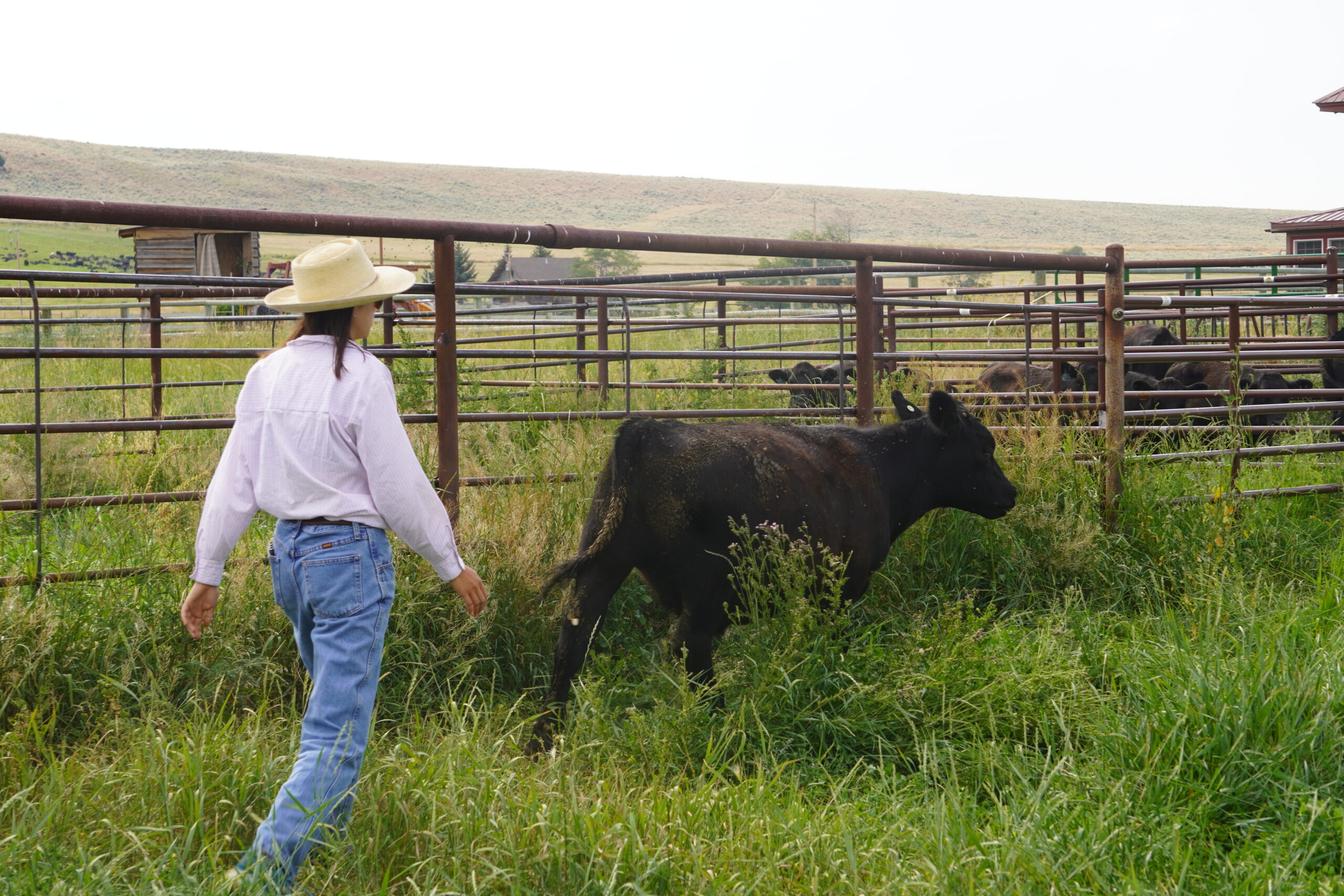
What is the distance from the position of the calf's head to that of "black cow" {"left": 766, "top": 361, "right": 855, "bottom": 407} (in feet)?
12.7

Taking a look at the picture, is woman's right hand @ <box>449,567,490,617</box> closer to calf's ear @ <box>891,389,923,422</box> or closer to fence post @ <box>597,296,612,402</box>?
calf's ear @ <box>891,389,923,422</box>

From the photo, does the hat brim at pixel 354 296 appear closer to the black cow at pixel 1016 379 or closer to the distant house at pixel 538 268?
the black cow at pixel 1016 379

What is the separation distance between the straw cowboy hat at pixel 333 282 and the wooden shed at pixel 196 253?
29.2 m

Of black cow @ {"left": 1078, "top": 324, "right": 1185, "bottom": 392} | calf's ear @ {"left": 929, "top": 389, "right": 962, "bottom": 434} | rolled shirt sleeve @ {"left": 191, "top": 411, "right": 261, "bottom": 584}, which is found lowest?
rolled shirt sleeve @ {"left": 191, "top": 411, "right": 261, "bottom": 584}

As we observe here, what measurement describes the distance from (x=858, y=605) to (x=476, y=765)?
2.51 metres

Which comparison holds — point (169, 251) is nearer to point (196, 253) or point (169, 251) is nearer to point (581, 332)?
point (196, 253)

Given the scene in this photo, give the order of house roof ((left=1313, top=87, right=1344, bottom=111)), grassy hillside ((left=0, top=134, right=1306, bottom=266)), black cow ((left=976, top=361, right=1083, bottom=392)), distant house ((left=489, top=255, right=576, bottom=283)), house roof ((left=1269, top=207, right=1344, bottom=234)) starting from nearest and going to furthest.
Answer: black cow ((left=976, top=361, right=1083, bottom=392)), house roof ((left=1313, top=87, right=1344, bottom=111)), house roof ((left=1269, top=207, right=1344, bottom=234)), distant house ((left=489, top=255, right=576, bottom=283)), grassy hillside ((left=0, top=134, right=1306, bottom=266))

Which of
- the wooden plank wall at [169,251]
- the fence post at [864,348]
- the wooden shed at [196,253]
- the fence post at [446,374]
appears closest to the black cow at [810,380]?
the fence post at [864,348]

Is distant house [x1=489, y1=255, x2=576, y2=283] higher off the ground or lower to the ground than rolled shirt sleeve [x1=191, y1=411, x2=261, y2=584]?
higher

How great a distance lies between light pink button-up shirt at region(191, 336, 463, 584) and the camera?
2.72 meters

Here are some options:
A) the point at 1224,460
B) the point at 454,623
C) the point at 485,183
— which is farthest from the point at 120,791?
the point at 485,183

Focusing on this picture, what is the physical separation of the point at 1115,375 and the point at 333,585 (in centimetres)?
493

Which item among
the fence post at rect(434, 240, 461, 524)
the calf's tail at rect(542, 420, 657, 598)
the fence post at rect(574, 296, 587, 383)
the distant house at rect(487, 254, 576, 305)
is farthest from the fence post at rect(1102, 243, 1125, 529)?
the distant house at rect(487, 254, 576, 305)

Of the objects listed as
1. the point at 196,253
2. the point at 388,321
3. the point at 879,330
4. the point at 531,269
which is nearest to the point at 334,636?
the point at 388,321
